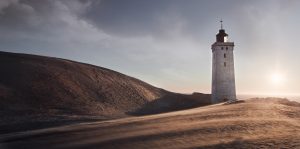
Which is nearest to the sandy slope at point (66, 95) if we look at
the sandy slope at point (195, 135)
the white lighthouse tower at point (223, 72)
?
the white lighthouse tower at point (223, 72)

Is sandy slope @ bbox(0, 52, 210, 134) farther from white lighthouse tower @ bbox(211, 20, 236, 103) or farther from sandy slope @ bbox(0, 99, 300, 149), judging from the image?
sandy slope @ bbox(0, 99, 300, 149)

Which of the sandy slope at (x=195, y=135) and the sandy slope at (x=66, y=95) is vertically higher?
the sandy slope at (x=66, y=95)

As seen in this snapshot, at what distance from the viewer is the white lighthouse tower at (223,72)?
50.3 m

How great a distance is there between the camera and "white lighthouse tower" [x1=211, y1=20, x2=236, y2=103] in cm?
5031

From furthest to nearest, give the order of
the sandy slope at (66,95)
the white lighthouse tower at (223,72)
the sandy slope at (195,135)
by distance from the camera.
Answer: the white lighthouse tower at (223,72), the sandy slope at (66,95), the sandy slope at (195,135)

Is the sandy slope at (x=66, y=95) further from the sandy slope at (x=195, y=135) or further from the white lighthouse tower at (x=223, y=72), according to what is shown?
the sandy slope at (x=195, y=135)

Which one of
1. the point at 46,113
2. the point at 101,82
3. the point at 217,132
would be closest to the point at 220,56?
the point at 101,82

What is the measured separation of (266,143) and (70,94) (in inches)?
1517

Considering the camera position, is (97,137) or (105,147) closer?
(105,147)

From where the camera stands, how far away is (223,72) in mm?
50250

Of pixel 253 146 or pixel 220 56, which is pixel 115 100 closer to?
pixel 220 56

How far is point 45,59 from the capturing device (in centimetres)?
6394

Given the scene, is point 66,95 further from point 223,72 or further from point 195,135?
point 195,135

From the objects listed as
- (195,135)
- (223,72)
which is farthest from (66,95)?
(195,135)
